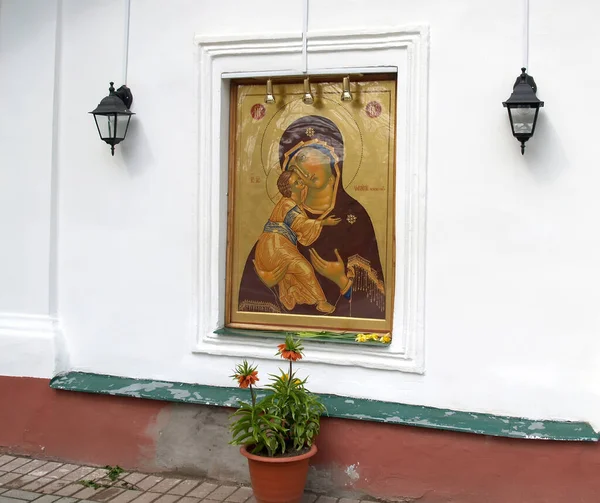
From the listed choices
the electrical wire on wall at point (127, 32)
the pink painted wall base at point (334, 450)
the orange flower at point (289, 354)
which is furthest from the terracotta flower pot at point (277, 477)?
the electrical wire on wall at point (127, 32)

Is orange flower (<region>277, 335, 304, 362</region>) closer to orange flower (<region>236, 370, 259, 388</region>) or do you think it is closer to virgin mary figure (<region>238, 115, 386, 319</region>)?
orange flower (<region>236, 370, 259, 388</region>)

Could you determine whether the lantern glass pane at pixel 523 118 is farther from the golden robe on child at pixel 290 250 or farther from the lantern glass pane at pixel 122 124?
the lantern glass pane at pixel 122 124

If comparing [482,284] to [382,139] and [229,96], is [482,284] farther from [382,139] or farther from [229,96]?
[229,96]

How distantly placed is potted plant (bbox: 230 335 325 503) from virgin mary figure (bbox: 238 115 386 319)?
2.05 ft

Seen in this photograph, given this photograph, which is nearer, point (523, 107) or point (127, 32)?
point (523, 107)

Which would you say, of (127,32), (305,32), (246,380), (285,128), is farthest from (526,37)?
(127,32)

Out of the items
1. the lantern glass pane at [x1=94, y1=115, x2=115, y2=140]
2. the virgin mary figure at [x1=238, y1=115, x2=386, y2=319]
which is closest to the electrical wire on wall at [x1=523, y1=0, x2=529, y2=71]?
the virgin mary figure at [x1=238, y1=115, x2=386, y2=319]

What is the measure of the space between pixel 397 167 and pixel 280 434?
1.88 metres

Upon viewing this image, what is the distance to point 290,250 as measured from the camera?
16.9 feet

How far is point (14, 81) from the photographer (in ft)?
18.4

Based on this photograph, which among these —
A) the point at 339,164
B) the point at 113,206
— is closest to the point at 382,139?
the point at 339,164

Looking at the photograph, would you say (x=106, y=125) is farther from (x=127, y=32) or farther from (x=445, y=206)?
(x=445, y=206)

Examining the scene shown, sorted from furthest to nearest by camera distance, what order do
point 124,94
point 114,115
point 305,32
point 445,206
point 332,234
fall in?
point 124,94
point 114,115
point 332,234
point 305,32
point 445,206

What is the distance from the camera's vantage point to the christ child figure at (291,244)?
5094mm
